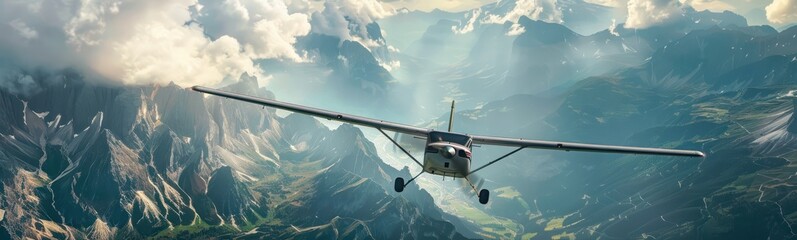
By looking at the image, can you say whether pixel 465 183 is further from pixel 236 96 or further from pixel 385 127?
pixel 236 96

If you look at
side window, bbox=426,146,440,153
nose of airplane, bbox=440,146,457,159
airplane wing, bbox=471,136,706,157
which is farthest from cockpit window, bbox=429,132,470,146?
nose of airplane, bbox=440,146,457,159

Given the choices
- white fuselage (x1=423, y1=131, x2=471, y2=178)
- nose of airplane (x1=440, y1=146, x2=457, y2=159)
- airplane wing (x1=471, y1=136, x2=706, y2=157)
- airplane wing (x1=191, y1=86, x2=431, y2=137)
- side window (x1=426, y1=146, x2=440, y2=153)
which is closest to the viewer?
nose of airplane (x1=440, y1=146, x2=457, y2=159)

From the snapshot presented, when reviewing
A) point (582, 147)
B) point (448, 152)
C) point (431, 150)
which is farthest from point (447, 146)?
point (582, 147)

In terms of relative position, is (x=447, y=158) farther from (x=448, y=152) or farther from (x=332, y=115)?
(x=332, y=115)

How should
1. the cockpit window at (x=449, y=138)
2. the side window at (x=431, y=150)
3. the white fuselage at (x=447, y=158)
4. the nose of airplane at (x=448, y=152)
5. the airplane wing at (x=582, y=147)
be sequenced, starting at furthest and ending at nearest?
the airplane wing at (x=582, y=147)
the cockpit window at (x=449, y=138)
the side window at (x=431, y=150)
the white fuselage at (x=447, y=158)
the nose of airplane at (x=448, y=152)

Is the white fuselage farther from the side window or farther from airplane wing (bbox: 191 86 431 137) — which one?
airplane wing (bbox: 191 86 431 137)

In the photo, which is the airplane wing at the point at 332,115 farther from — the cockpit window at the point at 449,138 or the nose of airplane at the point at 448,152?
the nose of airplane at the point at 448,152

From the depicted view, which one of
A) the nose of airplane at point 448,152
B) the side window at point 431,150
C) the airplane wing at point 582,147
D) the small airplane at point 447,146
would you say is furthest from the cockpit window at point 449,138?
the nose of airplane at point 448,152

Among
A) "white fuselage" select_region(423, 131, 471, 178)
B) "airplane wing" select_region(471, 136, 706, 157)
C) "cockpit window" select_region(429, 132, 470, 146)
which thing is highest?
"airplane wing" select_region(471, 136, 706, 157)

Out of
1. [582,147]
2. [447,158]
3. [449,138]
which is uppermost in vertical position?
[582,147]

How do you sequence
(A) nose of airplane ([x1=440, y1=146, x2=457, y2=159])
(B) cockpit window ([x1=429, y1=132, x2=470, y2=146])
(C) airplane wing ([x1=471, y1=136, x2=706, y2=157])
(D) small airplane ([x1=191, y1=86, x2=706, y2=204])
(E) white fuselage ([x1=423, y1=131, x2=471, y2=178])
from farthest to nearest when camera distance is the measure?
1. (C) airplane wing ([x1=471, y1=136, x2=706, y2=157])
2. (B) cockpit window ([x1=429, y1=132, x2=470, y2=146])
3. (D) small airplane ([x1=191, y1=86, x2=706, y2=204])
4. (E) white fuselage ([x1=423, y1=131, x2=471, y2=178])
5. (A) nose of airplane ([x1=440, y1=146, x2=457, y2=159])

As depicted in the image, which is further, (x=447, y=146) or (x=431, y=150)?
(x=431, y=150)
